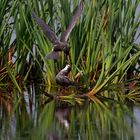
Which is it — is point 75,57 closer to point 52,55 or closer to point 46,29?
point 52,55

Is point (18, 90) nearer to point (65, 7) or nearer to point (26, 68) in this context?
point (26, 68)

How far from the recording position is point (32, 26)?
7309mm

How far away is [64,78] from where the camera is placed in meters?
7.02

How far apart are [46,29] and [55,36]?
107mm

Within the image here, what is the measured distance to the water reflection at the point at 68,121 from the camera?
570cm

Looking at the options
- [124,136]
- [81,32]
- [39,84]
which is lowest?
[124,136]

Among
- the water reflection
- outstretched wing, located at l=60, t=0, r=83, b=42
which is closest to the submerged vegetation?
the water reflection

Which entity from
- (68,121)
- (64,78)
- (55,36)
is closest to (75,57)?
(64,78)

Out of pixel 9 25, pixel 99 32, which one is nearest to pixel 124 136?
pixel 99 32

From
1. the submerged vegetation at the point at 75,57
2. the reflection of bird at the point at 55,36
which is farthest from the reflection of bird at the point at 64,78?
the reflection of bird at the point at 55,36

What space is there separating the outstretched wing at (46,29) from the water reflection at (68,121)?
55 centimetres

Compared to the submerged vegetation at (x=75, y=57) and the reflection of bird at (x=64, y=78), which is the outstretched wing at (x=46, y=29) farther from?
the reflection of bird at (x=64, y=78)

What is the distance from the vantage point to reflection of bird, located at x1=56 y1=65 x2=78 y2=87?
7016 mm

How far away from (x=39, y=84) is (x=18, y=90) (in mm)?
352
